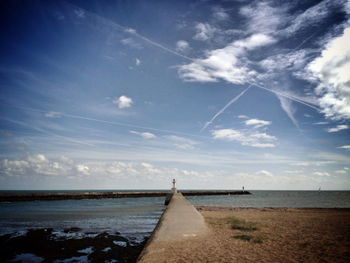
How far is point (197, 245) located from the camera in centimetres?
555

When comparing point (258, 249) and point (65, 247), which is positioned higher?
point (258, 249)

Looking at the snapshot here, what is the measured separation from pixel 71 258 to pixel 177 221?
383cm

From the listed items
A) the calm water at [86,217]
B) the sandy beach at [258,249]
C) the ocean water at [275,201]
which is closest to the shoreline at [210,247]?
the sandy beach at [258,249]

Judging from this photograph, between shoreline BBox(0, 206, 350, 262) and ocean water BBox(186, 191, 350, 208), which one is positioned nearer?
shoreline BBox(0, 206, 350, 262)

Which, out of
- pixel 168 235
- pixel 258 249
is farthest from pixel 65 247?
pixel 258 249

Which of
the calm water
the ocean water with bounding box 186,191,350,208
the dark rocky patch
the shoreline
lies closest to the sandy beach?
the shoreline

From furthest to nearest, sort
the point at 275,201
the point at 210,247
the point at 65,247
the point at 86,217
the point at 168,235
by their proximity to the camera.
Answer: the point at 275,201 → the point at 86,217 → the point at 65,247 → the point at 168,235 → the point at 210,247

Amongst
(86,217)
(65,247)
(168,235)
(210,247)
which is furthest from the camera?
(86,217)

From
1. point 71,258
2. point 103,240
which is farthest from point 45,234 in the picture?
point 71,258

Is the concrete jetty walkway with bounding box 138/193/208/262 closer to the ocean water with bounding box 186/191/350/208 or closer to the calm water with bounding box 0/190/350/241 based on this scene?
the calm water with bounding box 0/190/350/241

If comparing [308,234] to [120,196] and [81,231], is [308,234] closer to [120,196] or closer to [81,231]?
[81,231]

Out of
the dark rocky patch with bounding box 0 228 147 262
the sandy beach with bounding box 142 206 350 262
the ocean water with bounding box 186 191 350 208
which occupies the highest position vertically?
the sandy beach with bounding box 142 206 350 262

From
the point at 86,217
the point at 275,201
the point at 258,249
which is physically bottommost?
the point at 275,201

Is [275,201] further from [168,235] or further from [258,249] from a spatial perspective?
[168,235]
